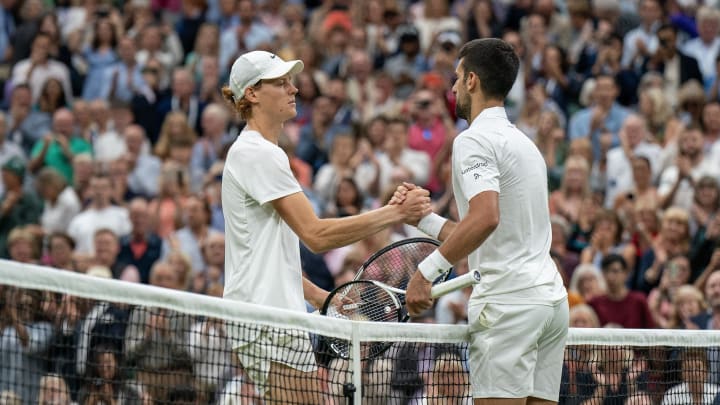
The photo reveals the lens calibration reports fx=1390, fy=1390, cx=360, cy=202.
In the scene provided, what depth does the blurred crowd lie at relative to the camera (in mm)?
13617

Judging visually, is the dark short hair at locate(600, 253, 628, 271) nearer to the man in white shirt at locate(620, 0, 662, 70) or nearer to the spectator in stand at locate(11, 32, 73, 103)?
the man in white shirt at locate(620, 0, 662, 70)

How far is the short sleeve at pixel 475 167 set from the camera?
6.41m

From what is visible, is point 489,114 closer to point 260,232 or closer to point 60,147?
point 260,232

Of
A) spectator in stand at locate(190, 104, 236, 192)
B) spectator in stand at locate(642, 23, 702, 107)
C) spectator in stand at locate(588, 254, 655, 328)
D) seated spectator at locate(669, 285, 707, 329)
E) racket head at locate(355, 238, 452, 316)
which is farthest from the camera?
spectator in stand at locate(190, 104, 236, 192)

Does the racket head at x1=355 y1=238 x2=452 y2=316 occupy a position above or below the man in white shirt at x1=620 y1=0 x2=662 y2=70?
below

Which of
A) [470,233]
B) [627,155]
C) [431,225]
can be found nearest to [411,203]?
[431,225]

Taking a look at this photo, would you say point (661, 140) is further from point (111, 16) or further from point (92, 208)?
point (111, 16)

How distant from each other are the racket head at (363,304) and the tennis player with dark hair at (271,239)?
8.7 inches

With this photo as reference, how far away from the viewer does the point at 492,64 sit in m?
6.69

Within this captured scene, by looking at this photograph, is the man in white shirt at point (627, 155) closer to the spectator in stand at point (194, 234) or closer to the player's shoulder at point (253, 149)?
the spectator in stand at point (194, 234)

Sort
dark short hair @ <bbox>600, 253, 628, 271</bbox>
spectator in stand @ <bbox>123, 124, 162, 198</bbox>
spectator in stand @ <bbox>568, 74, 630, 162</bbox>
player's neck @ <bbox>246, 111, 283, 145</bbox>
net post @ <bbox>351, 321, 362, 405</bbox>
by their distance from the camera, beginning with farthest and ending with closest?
1. spectator in stand @ <bbox>123, 124, 162, 198</bbox>
2. spectator in stand @ <bbox>568, 74, 630, 162</bbox>
3. dark short hair @ <bbox>600, 253, 628, 271</bbox>
4. player's neck @ <bbox>246, 111, 283, 145</bbox>
5. net post @ <bbox>351, 321, 362, 405</bbox>

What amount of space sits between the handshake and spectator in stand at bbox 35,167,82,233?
9.73 m

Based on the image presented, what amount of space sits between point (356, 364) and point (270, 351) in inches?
16.5

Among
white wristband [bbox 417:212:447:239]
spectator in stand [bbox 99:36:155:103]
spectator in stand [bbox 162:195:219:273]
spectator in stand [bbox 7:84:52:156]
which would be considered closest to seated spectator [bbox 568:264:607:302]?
spectator in stand [bbox 162:195:219:273]
